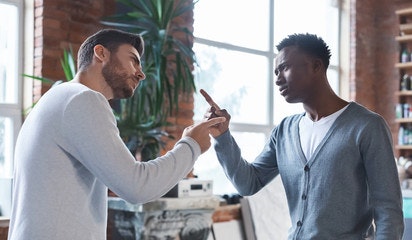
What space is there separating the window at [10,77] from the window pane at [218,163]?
68.1 inches

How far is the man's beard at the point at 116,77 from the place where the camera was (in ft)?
4.95

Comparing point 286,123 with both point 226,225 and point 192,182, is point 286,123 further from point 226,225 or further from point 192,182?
point 226,225

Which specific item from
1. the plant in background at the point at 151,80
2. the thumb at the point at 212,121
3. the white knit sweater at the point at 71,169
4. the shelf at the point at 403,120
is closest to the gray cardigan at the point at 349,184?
the thumb at the point at 212,121

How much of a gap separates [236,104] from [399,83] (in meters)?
2.61

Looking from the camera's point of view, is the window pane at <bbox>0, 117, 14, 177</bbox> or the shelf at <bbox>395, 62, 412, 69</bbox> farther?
the shelf at <bbox>395, 62, 412, 69</bbox>

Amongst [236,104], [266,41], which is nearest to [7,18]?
[236,104]

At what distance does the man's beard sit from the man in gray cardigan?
0.41 metres

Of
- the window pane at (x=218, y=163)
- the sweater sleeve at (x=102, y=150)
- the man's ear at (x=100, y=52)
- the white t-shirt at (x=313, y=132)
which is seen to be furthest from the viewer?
the window pane at (x=218, y=163)

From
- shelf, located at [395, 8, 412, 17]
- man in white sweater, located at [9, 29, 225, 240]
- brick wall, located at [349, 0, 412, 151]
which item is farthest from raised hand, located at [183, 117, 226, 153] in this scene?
shelf, located at [395, 8, 412, 17]

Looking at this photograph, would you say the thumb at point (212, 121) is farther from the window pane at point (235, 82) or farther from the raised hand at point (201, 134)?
the window pane at point (235, 82)

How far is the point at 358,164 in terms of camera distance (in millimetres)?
1689

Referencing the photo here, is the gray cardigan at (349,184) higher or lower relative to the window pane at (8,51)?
lower

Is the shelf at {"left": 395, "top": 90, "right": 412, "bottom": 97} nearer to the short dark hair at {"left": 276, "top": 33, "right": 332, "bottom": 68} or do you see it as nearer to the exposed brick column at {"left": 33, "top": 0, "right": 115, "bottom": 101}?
the exposed brick column at {"left": 33, "top": 0, "right": 115, "bottom": 101}

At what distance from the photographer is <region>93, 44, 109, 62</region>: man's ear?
1.50 m
